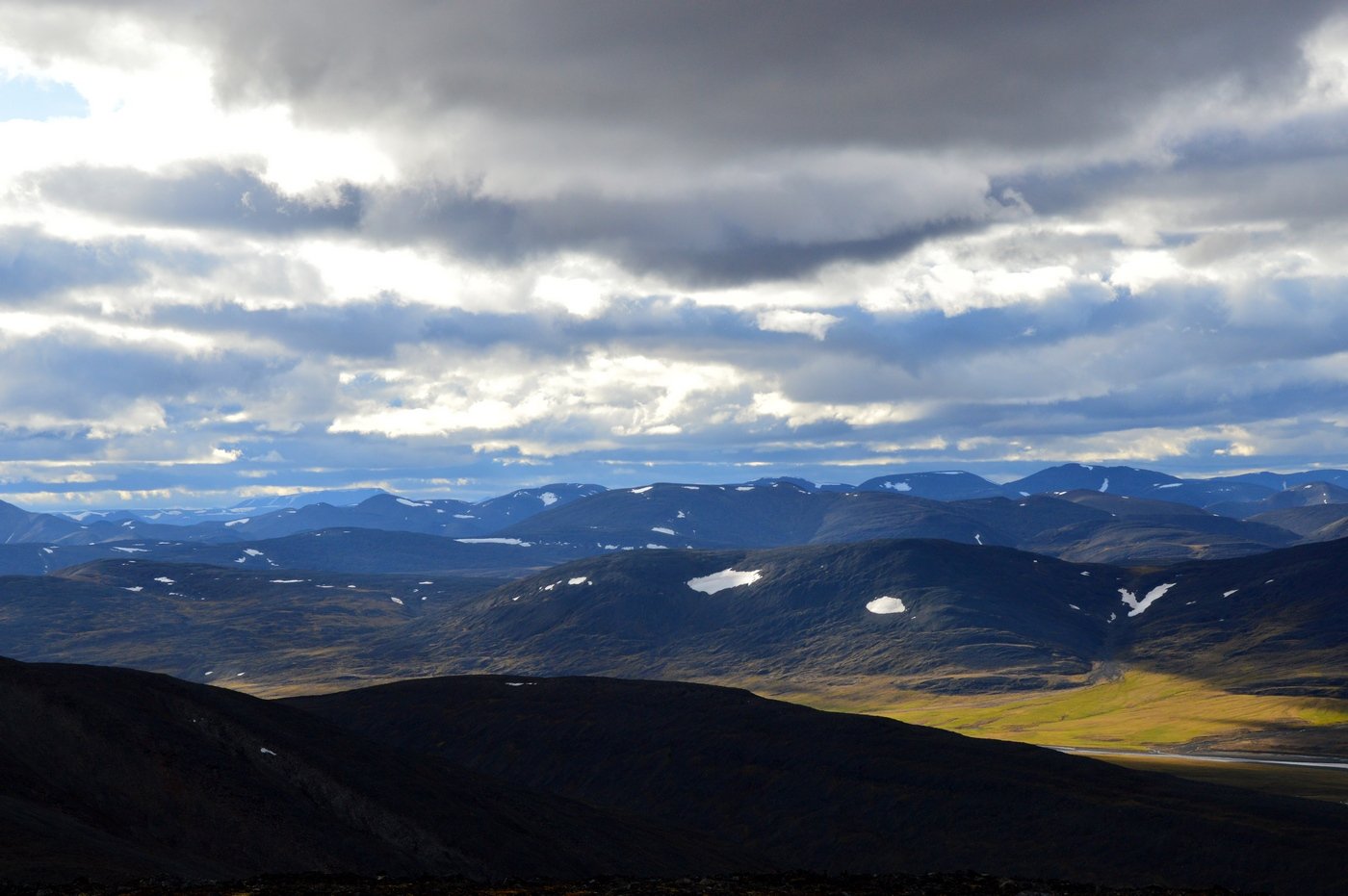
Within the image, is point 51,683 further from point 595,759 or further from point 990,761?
point 990,761

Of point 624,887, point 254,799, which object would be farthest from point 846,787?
point 624,887

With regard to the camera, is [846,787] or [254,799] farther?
[846,787]

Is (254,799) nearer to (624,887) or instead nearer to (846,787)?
(624,887)

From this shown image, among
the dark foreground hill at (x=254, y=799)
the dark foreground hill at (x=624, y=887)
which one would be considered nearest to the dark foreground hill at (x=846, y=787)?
the dark foreground hill at (x=254, y=799)

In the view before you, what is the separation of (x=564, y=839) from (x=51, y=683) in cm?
4510

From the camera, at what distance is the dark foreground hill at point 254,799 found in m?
83.1

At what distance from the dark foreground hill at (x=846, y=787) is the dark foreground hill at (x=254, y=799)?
55.1 ft

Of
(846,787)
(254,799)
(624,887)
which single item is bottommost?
(846,787)

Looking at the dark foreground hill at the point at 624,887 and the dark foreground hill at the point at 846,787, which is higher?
the dark foreground hill at the point at 624,887

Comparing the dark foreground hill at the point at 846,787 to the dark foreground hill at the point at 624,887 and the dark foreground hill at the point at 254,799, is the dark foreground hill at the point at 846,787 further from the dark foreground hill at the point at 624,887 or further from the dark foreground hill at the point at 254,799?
the dark foreground hill at the point at 624,887

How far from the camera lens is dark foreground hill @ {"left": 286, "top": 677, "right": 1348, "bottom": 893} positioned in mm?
108438

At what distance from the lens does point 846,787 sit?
131 metres

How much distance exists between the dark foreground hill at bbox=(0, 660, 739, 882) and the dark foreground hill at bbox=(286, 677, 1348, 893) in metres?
16.8

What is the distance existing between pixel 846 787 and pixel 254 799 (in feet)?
217
